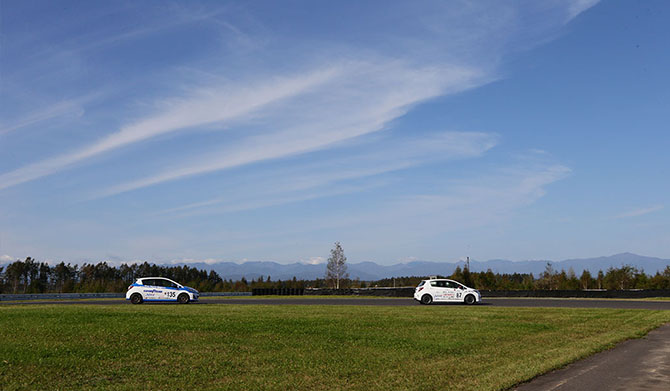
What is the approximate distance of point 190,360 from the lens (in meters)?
11.4

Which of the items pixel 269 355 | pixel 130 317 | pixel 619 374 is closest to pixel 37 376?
pixel 269 355

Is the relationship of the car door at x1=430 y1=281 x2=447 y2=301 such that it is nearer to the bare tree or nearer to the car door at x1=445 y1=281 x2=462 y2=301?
the car door at x1=445 y1=281 x2=462 y2=301

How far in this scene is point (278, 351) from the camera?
12812 millimetres

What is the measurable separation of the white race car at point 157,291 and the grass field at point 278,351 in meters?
13.7

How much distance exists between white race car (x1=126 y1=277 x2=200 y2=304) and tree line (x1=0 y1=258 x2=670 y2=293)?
62426 millimetres

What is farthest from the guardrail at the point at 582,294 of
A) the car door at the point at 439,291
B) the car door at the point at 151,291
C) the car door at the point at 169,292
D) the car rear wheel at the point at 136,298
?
the car rear wheel at the point at 136,298

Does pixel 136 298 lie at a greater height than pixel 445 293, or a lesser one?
lesser

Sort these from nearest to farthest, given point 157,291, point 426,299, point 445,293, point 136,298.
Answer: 1. point 157,291
2. point 136,298
3. point 445,293
4. point 426,299

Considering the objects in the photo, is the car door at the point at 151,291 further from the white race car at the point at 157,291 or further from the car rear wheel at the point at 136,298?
the car rear wheel at the point at 136,298

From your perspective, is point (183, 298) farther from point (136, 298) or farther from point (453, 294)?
point (453, 294)

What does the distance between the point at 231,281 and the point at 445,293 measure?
112 m

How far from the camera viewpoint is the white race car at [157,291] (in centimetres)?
3278

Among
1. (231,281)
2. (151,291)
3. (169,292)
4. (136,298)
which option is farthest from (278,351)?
(231,281)

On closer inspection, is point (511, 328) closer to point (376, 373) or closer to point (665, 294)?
point (376, 373)
